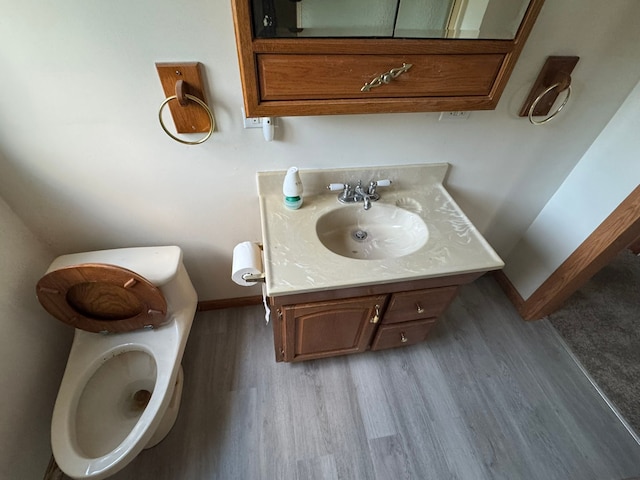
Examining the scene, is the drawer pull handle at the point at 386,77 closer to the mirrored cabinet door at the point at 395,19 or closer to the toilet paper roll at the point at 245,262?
the mirrored cabinet door at the point at 395,19

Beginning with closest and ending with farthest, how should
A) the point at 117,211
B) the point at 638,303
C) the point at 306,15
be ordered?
the point at 306,15 < the point at 117,211 < the point at 638,303

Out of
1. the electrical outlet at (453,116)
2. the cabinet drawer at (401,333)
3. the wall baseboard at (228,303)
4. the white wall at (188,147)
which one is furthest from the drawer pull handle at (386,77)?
the wall baseboard at (228,303)

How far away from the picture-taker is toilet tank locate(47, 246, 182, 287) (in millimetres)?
1078

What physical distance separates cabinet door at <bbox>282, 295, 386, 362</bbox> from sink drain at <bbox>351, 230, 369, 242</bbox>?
249 mm

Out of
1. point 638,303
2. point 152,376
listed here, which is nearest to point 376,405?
point 152,376

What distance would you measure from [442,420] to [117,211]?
5.34 ft

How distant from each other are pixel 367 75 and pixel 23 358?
147 cm

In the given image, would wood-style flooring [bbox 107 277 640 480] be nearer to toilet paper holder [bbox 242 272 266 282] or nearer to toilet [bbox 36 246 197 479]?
toilet [bbox 36 246 197 479]

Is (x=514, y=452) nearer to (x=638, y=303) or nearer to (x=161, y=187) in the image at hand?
(x=638, y=303)

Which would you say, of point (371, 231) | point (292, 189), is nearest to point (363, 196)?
point (371, 231)

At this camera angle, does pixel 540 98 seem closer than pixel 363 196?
Yes

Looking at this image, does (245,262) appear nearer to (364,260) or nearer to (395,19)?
(364,260)

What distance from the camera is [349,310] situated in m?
1.08

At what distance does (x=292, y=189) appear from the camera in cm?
106
